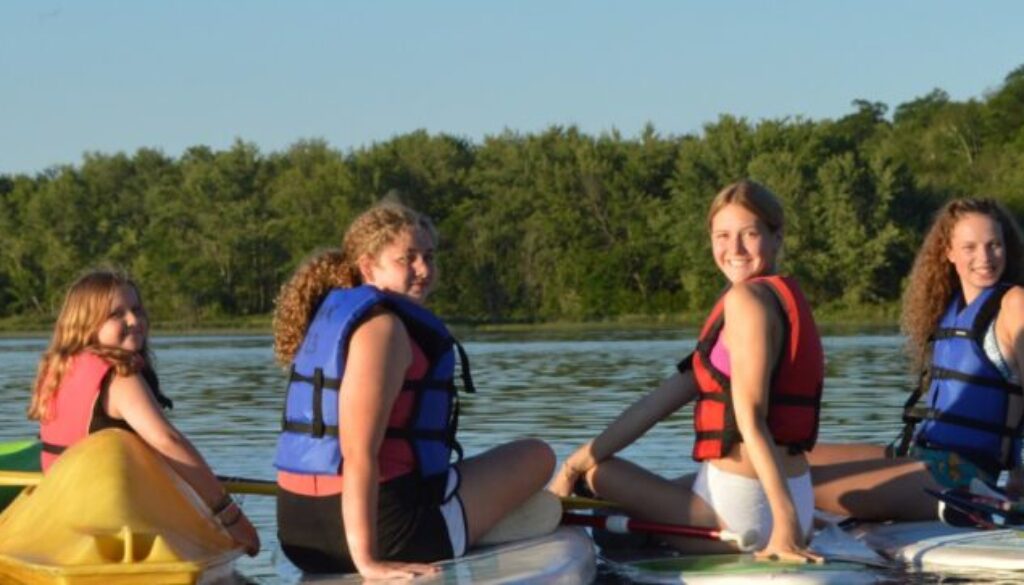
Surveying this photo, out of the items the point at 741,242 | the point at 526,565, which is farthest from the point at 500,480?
the point at 741,242

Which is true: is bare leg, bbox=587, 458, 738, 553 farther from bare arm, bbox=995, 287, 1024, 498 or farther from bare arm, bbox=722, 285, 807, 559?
bare arm, bbox=995, 287, 1024, 498

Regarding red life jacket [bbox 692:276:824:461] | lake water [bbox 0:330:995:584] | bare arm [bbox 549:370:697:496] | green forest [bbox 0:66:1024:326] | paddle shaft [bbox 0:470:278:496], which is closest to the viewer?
red life jacket [bbox 692:276:824:461]

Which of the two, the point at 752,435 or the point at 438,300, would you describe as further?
the point at 438,300

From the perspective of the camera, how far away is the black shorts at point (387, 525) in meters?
5.08

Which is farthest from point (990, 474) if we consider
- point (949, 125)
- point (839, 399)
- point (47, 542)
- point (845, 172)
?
point (949, 125)

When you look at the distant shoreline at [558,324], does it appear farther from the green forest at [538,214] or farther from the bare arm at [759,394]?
the bare arm at [759,394]

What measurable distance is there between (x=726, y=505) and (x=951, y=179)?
5371cm

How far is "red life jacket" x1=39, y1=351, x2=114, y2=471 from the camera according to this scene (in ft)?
18.0

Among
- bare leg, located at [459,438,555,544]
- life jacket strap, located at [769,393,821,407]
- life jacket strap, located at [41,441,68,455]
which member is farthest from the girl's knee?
life jacket strap, located at [41,441,68,455]

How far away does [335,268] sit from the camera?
17.4ft

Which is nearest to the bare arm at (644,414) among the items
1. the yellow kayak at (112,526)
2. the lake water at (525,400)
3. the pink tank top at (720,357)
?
the pink tank top at (720,357)

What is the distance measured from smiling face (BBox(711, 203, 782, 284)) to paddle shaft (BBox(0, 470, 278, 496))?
1628 millimetres

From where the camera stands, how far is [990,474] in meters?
6.40

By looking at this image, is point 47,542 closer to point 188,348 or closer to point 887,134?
point 188,348
